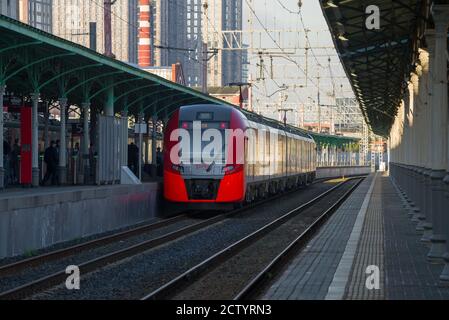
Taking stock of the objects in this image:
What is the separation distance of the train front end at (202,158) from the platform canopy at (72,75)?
7.61 ft

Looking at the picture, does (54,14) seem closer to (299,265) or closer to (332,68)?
(332,68)

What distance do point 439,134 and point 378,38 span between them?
10566mm

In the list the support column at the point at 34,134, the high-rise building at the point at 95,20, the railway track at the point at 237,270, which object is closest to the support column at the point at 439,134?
the railway track at the point at 237,270

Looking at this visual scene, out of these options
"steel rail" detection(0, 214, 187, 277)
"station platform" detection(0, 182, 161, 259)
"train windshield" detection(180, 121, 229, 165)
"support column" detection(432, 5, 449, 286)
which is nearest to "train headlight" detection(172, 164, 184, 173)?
"train windshield" detection(180, 121, 229, 165)

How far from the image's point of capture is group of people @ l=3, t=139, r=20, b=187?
24656 millimetres

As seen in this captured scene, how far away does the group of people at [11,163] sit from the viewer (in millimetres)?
24656

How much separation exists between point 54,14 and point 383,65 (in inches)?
5615

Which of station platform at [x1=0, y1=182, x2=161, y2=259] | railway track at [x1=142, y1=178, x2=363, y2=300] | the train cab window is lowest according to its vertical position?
railway track at [x1=142, y1=178, x2=363, y2=300]

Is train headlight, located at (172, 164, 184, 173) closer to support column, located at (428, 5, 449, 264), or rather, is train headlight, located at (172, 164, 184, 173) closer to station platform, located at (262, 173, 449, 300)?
station platform, located at (262, 173, 449, 300)

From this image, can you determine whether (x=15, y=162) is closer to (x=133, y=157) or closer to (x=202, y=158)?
(x=133, y=157)

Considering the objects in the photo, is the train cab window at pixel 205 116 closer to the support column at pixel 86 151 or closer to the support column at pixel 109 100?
the support column at pixel 109 100

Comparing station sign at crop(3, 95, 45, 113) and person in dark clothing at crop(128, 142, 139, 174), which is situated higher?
station sign at crop(3, 95, 45, 113)

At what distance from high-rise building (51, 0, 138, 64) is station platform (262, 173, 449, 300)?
14056 centimetres
